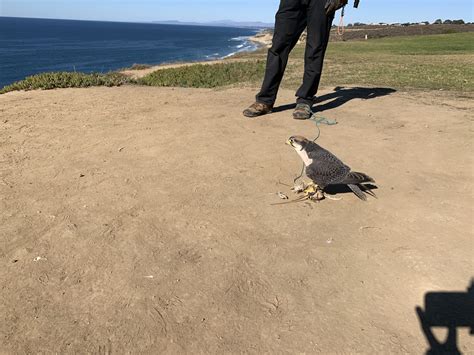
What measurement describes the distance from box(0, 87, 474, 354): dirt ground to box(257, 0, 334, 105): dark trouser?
947mm

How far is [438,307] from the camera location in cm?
228

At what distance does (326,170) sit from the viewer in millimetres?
3336

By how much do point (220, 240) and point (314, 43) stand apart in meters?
3.83

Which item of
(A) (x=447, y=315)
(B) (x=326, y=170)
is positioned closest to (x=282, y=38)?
(B) (x=326, y=170)

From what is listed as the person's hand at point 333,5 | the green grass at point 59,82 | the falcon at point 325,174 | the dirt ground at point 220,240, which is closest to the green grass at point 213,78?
the green grass at point 59,82

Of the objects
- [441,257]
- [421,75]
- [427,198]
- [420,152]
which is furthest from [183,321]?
[421,75]

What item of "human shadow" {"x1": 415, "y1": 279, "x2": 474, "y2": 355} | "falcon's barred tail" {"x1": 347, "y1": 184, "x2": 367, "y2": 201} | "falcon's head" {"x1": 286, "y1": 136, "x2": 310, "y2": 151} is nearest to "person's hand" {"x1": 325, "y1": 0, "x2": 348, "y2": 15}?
"falcon's head" {"x1": 286, "y1": 136, "x2": 310, "y2": 151}

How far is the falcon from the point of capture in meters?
→ 3.33

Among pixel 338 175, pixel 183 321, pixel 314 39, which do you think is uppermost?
pixel 314 39

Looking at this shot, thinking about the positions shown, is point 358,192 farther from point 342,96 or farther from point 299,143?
point 342,96

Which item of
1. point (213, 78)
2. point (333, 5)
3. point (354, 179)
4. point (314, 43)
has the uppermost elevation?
point (333, 5)

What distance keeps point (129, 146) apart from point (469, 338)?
3654mm

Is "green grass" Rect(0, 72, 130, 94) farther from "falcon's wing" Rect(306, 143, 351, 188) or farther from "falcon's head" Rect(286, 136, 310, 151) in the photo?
"falcon's wing" Rect(306, 143, 351, 188)

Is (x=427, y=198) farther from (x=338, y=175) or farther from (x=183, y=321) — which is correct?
(x=183, y=321)
